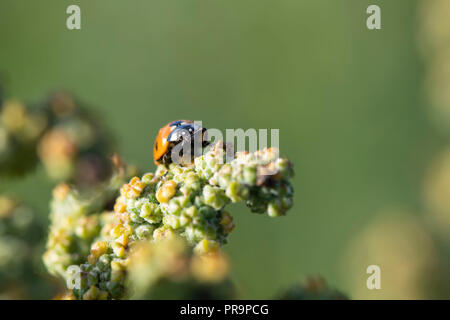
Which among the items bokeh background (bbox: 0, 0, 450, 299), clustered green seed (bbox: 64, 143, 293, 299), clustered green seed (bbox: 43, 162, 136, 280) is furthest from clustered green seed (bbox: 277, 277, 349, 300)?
bokeh background (bbox: 0, 0, 450, 299)

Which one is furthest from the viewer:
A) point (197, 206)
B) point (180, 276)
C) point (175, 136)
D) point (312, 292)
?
point (175, 136)

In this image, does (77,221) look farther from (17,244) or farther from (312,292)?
(312,292)

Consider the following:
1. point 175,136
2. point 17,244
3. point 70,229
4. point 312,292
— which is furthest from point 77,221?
point 312,292

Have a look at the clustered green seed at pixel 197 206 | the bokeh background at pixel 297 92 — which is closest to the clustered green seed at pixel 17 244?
the clustered green seed at pixel 197 206

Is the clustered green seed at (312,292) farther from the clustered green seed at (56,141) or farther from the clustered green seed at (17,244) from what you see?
the clustered green seed at (17,244)

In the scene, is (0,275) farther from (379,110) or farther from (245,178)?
(379,110)
